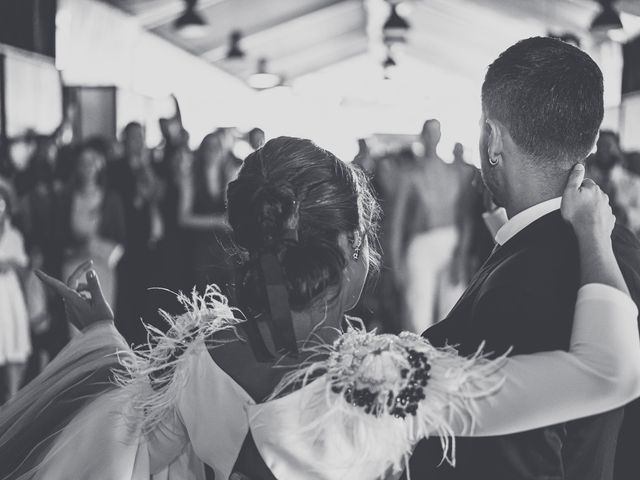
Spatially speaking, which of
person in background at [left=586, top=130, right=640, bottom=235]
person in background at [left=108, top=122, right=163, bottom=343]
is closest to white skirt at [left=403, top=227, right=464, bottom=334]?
person in background at [left=586, top=130, right=640, bottom=235]

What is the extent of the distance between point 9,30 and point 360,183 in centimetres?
728

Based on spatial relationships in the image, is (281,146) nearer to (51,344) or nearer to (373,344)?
(373,344)

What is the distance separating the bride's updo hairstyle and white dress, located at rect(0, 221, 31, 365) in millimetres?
3827

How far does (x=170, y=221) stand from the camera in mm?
6176

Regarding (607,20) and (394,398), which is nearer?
(394,398)

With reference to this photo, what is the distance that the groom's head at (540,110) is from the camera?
59.8 inches

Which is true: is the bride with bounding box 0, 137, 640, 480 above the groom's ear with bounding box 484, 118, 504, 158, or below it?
below

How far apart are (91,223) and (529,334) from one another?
4.58m

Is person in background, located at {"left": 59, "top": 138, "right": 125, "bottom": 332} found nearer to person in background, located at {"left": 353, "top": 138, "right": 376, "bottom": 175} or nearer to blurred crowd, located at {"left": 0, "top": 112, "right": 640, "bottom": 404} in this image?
blurred crowd, located at {"left": 0, "top": 112, "right": 640, "bottom": 404}

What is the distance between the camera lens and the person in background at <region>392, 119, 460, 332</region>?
19.0ft

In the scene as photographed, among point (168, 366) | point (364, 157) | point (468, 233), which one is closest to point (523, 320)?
point (168, 366)

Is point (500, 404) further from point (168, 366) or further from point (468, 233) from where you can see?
point (468, 233)

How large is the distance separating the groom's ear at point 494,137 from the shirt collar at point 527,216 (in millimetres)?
123

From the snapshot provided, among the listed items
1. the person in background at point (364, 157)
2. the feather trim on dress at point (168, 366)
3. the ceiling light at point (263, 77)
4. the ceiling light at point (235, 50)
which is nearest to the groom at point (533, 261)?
the feather trim on dress at point (168, 366)
